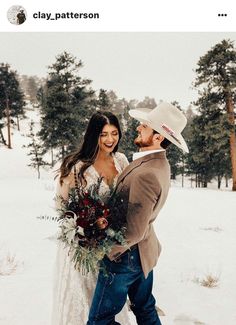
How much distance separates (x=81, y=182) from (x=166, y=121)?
0.66 metres

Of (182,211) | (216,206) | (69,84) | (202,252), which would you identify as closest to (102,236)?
(202,252)

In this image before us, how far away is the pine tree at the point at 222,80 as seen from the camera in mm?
9725

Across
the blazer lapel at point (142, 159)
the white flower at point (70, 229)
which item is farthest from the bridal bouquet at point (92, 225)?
the blazer lapel at point (142, 159)

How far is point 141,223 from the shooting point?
1597 millimetres

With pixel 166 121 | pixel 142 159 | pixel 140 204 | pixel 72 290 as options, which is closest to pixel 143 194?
pixel 140 204

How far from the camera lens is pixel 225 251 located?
3.90m

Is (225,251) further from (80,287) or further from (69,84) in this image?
(69,84)

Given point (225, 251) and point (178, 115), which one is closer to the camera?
point (178, 115)

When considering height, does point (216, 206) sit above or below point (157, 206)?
below

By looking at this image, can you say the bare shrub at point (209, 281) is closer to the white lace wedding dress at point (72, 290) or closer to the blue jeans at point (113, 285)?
the white lace wedding dress at point (72, 290)

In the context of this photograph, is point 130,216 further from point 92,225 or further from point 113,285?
point 113,285

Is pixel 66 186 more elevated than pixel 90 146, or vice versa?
pixel 90 146

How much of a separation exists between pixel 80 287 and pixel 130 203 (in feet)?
2.93
